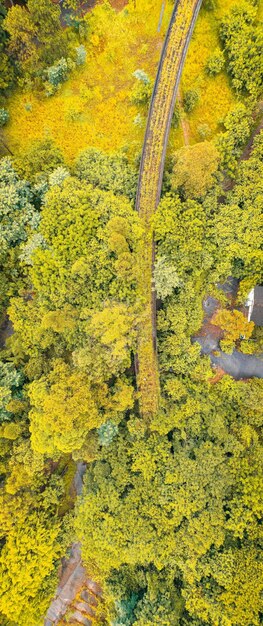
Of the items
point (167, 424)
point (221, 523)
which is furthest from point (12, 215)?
point (221, 523)

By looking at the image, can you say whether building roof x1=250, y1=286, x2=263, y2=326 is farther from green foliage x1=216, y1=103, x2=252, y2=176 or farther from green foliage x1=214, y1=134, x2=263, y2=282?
green foliage x1=216, y1=103, x2=252, y2=176

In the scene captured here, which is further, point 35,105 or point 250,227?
point 35,105

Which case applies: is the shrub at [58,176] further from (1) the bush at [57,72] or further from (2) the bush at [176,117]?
(2) the bush at [176,117]

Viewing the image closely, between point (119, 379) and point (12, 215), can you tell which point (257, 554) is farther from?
point (12, 215)

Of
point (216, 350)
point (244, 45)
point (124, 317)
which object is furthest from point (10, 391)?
point (244, 45)

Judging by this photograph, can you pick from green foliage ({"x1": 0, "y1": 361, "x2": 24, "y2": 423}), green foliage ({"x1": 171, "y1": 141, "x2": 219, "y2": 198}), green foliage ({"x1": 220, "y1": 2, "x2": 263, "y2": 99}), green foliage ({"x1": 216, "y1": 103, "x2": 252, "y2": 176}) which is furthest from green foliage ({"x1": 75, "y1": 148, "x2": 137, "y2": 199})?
green foliage ({"x1": 0, "y1": 361, "x2": 24, "y2": 423})
